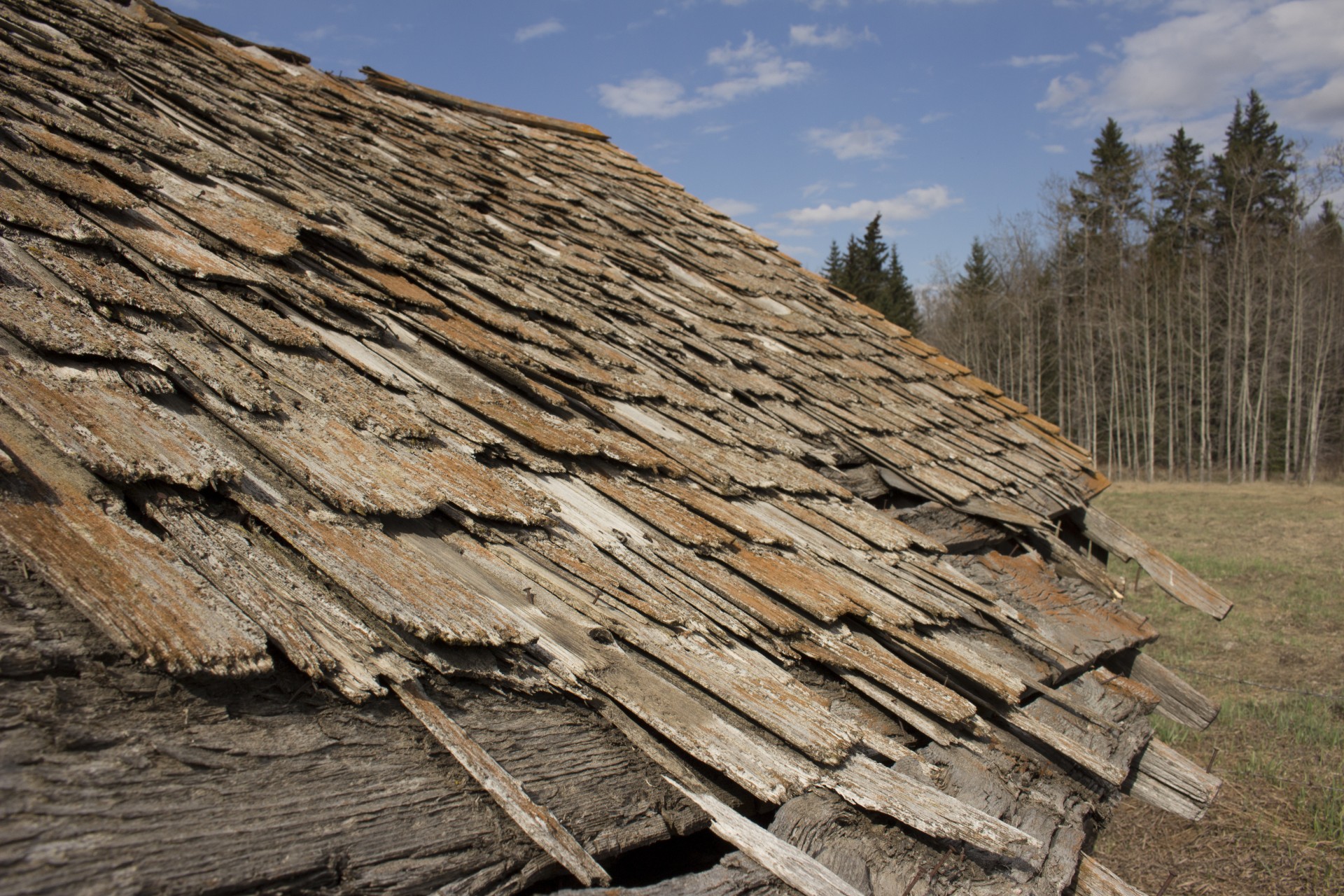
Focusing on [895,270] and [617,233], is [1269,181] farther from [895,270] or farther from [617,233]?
[617,233]

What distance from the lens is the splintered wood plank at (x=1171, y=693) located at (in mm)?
3986

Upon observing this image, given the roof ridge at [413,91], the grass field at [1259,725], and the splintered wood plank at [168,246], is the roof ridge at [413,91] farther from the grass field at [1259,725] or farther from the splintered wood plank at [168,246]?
the grass field at [1259,725]

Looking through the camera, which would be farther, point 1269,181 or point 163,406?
point 1269,181

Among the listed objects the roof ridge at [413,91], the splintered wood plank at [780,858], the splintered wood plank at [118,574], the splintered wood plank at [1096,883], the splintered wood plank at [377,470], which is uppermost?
the roof ridge at [413,91]

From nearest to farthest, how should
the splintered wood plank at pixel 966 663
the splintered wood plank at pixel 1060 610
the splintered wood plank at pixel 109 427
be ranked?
the splintered wood plank at pixel 109 427
the splintered wood plank at pixel 966 663
the splintered wood plank at pixel 1060 610

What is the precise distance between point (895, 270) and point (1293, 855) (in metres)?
51.4

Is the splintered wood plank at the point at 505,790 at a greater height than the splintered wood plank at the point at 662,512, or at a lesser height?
lesser

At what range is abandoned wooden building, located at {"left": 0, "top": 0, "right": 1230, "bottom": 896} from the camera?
1.18 metres

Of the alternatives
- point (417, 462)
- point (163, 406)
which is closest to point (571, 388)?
point (417, 462)

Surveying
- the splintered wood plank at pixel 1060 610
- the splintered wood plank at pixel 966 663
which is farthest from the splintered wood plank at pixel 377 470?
the splintered wood plank at pixel 1060 610

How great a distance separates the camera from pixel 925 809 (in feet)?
5.66

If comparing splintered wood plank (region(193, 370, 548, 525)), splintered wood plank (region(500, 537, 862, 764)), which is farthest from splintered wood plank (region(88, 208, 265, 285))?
splintered wood plank (region(500, 537, 862, 764))

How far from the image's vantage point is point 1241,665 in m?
11.2

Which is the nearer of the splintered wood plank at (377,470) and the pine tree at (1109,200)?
the splintered wood plank at (377,470)
